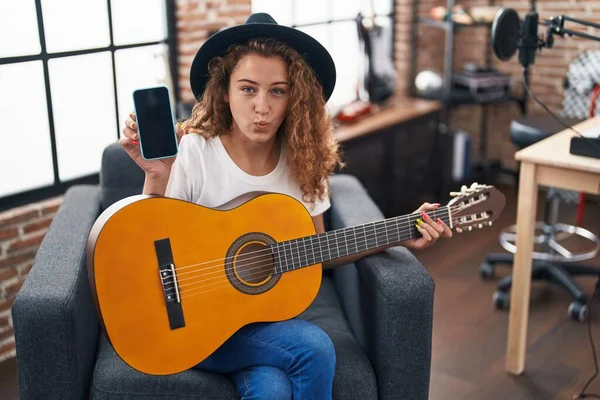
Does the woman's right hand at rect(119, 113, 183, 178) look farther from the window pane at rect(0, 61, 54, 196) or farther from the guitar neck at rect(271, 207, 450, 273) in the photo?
the window pane at rect(0, 61, 54, 196)

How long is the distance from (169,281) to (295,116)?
57 centimetres

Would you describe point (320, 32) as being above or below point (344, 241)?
above

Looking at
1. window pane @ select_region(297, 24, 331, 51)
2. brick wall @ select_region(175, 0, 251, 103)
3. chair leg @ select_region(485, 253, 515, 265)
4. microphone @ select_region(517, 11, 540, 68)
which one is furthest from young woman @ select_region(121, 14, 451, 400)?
window pane @ select_region(297, 24, 331, 51)

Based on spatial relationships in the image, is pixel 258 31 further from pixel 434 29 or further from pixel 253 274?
pixel 434 29

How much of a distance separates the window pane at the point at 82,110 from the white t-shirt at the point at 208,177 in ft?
3.40

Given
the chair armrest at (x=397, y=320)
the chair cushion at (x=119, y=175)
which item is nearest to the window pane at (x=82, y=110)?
the chair cushion at (x=119, y=175)

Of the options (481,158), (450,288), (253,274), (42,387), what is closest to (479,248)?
(450,288)

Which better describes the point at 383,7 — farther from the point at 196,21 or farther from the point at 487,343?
the point at 487,343

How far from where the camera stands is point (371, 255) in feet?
6.46

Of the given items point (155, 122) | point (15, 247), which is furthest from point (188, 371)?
point (15, 247)

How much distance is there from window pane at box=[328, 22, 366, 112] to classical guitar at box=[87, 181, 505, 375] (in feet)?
7.21

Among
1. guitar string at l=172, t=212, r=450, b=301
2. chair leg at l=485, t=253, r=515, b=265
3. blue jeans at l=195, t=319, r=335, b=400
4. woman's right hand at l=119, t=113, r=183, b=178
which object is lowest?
chair leg at l=485, t=253, r=515, b=265

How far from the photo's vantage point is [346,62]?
4125 millimetres

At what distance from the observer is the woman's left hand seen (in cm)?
193
